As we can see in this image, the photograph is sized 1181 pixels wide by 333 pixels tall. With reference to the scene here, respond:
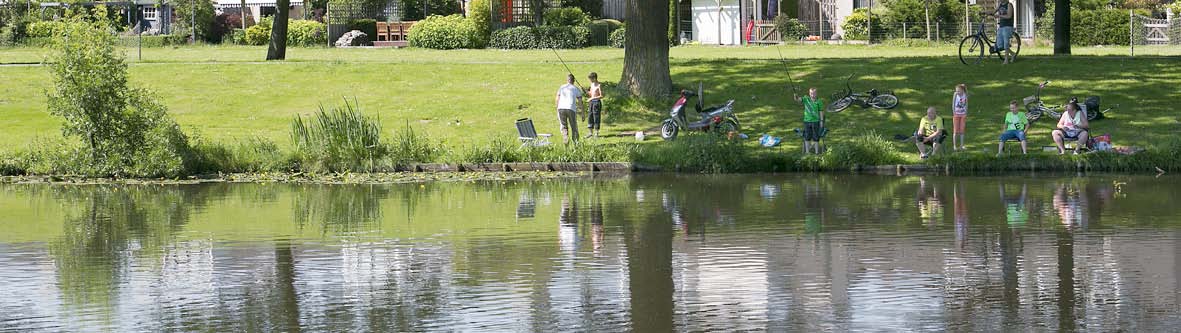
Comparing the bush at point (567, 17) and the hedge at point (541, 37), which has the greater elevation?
the bush at point (567, 17)

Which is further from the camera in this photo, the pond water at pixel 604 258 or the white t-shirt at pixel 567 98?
the white t-shirt at pixel 567 98

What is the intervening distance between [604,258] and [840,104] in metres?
16.6

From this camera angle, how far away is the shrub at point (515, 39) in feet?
182

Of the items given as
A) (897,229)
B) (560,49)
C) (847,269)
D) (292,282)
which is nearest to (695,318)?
(847,269)

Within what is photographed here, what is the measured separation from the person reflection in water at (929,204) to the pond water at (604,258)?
48 millimetres

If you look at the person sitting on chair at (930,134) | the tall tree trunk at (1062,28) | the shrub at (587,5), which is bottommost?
the person sitting on chair at (930,134)

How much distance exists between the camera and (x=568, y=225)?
66.0 ft

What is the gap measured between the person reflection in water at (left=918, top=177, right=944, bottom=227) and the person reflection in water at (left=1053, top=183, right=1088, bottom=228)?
1522 mm

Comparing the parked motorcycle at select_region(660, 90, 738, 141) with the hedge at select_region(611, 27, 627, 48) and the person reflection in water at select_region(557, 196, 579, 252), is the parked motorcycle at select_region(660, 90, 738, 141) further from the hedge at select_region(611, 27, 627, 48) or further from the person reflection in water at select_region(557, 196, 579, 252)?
the hedge at select_region(611, 27, 627, 48)

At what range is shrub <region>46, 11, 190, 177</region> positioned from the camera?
A: 27.5m

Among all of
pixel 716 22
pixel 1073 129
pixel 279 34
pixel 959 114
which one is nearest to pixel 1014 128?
pixel 1073 129

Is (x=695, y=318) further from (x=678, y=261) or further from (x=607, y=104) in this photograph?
(x=607, y=104)

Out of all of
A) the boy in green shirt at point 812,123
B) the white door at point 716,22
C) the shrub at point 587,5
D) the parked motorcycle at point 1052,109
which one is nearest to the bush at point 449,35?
A: the shrub at point 587,5

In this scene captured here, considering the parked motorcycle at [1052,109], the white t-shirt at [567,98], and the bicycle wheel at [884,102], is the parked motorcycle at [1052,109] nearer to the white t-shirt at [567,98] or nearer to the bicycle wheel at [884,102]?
the bicycle wheel at [884,102]
